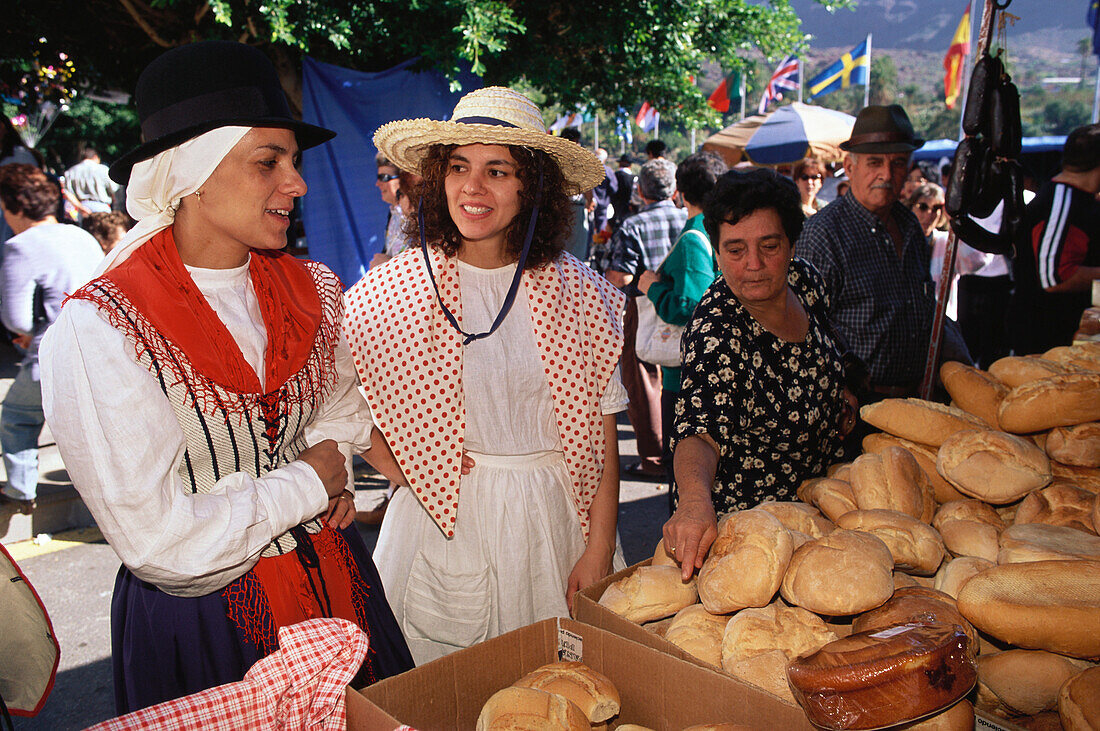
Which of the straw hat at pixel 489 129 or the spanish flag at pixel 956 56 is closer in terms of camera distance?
the straw hat at pixel 489 129

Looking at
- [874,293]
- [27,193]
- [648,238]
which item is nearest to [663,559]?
[874,293]

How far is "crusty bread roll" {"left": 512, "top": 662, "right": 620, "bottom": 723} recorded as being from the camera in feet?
4.07

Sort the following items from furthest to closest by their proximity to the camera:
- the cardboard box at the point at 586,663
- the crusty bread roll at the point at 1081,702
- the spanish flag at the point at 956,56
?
1. the spanish flag at the point at 956,56
2. the cardboard box at the point at 586,663
3. the crusty bread roll at the point at 1081,702

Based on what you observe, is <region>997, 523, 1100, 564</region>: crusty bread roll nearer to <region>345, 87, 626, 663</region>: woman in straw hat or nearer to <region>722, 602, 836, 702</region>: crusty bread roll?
<region>722, 602, 836, 702</region>: crusty bread roll

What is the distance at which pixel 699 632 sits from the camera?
4.59 ft

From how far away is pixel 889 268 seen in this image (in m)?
3.68

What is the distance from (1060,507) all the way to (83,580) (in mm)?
4847

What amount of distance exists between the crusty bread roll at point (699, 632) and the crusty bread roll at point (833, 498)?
47 cm

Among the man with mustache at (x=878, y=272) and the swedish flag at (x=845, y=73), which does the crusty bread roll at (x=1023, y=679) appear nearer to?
the man with mustache at (x=878, y=272)

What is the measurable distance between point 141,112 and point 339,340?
683mm

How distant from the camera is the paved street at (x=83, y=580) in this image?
325 cm

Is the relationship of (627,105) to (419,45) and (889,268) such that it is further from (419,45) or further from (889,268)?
(889,268)

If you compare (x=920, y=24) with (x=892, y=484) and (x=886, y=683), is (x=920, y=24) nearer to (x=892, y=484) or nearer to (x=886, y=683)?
A: (x=892, y=484)

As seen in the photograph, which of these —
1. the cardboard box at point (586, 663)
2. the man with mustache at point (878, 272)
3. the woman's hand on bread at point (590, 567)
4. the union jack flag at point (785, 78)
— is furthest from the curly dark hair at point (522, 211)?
the union jack flag at point (785, 78)
